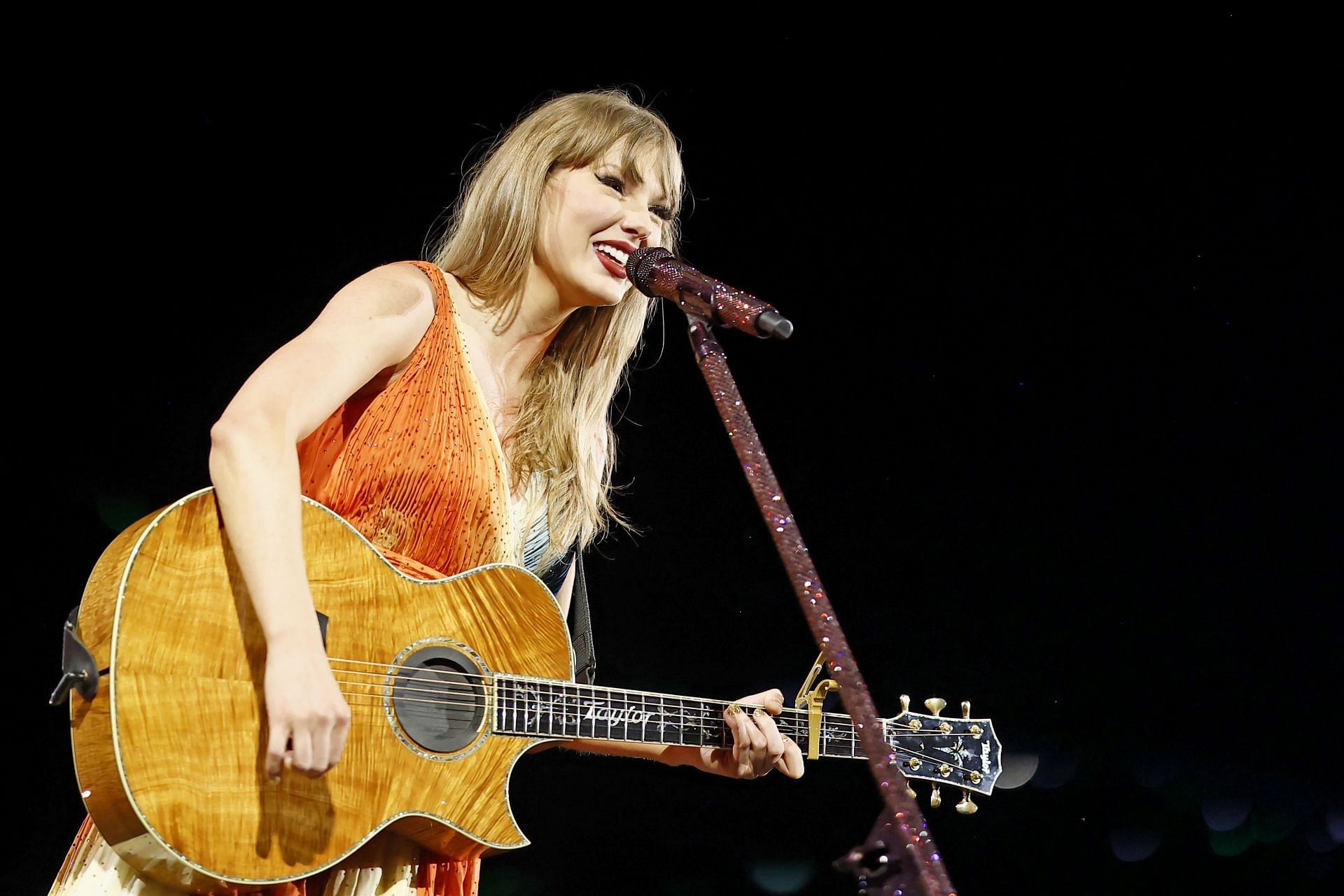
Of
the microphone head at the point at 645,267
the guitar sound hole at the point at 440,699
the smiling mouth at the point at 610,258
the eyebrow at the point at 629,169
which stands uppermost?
the eyebrow at the point at 629,169

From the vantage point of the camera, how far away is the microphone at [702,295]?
1.37m

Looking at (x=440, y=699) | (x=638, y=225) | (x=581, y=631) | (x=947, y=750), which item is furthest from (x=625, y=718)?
(x=638, y=225)

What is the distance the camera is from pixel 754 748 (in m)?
2.19

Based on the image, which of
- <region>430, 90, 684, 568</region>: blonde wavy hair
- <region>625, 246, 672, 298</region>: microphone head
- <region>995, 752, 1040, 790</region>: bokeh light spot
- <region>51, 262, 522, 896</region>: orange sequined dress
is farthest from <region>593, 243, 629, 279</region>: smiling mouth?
<region>995, 752, 1040, 790</region>: bokeh light spot

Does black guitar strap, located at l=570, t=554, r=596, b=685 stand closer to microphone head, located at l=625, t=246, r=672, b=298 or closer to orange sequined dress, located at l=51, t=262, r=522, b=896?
orange sequined dress, located at l=51, t=262, r=522, b=896

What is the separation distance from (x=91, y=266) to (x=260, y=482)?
126 centimetres

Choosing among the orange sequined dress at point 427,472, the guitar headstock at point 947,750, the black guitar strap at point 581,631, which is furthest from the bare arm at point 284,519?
the guitar headstock at point 947,750

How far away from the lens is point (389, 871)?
1656 millimetres

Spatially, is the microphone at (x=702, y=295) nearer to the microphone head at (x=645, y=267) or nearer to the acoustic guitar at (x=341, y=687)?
the microphone head at (x=645, y=267)

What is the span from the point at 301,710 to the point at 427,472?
57cm

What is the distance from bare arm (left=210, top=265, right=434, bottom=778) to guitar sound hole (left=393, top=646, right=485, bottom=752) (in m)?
0.19

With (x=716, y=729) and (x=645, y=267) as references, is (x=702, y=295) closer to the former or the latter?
(x=645, y=267)

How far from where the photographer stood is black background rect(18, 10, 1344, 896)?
10.9 ft

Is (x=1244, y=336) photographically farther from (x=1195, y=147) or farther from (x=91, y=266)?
(x=91, y=266)
